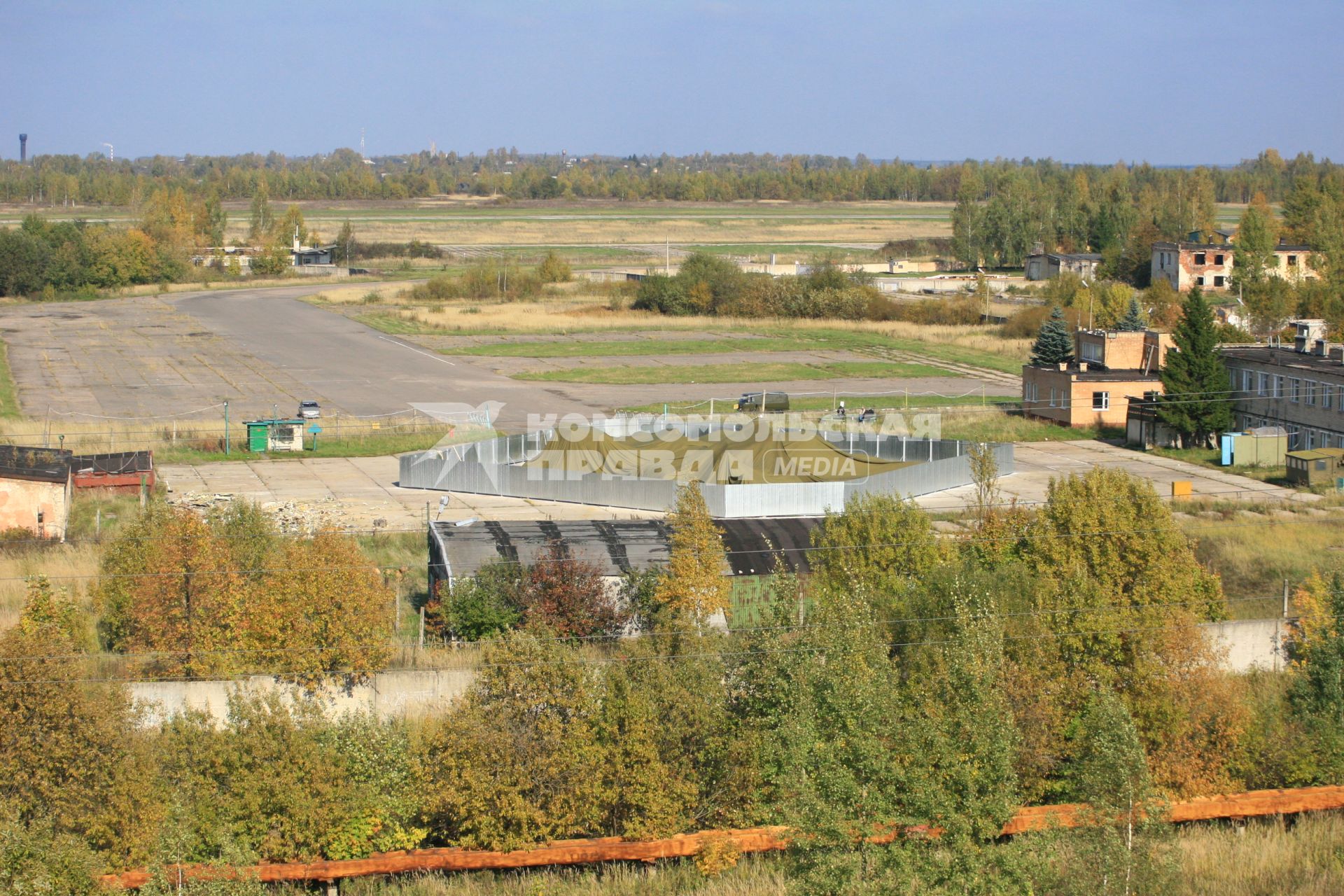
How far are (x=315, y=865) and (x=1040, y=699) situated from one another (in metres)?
8.38

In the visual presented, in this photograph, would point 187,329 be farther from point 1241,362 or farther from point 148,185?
point 148,185

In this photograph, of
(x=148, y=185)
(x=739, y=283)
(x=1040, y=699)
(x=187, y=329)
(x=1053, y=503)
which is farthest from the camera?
(x=148, y=185)

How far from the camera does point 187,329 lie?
63344mm

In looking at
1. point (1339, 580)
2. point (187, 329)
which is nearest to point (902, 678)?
point (1339, 580)

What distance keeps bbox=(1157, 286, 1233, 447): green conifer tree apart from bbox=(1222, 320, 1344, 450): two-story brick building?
61 cm

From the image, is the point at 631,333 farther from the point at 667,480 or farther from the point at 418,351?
the point at 667,480

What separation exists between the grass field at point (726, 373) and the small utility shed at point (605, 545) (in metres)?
24.2

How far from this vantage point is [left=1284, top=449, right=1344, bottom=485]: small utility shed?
102 feet

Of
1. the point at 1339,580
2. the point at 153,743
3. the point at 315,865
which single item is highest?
the point at 1339,580

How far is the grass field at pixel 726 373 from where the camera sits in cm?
4872

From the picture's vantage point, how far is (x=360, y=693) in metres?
17.7

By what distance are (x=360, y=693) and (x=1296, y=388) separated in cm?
2739

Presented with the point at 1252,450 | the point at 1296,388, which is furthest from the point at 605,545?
the point at 1296,388

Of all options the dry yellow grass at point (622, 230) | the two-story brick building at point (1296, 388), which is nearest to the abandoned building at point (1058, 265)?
the dry yellow grass at point (622, 230)
